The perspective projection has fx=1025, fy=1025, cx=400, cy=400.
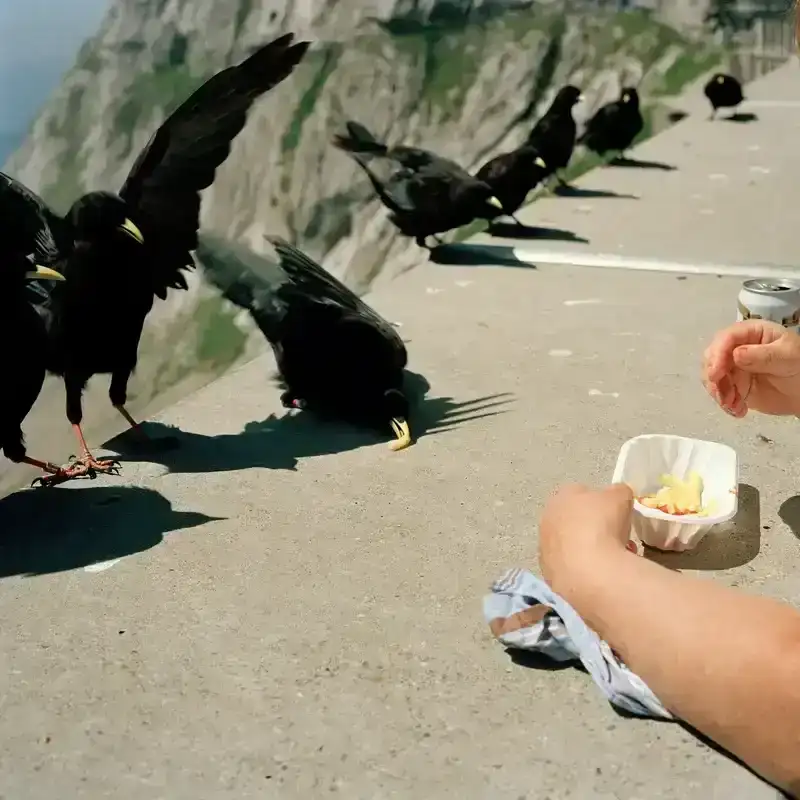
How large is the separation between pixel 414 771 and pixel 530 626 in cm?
29

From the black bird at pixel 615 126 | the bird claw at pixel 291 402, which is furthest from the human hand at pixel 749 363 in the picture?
the black bird at pixel 615 126

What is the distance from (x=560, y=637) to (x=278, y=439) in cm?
106

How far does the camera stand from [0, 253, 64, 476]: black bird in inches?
72.1

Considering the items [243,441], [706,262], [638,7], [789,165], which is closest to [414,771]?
[243,441]

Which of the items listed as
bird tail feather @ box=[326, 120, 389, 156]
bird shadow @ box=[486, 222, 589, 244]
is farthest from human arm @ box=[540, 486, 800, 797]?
bird shadow @ box=[486, 222, 589, 244]

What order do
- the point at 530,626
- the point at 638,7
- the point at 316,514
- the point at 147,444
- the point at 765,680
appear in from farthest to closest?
the point at 638,7 → the point at 147,444 → the point at 316,514 → the point at 530,626 → the point at 765,680

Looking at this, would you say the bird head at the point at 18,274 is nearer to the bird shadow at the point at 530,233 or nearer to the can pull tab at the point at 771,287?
the can pull tab at the point at 771,287

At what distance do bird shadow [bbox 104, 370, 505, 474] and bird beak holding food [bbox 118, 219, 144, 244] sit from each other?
1.50 feet

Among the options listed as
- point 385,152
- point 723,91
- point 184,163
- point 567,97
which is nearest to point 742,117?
point 723,91

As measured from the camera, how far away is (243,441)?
2.33 meters

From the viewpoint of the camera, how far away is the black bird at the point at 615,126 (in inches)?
212

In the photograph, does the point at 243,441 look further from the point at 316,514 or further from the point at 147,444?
the point at 316,514

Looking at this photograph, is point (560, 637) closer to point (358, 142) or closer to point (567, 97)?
point (358, 142)

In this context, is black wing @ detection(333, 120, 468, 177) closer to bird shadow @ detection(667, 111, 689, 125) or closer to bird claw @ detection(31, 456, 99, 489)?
bird claw @ detection(31, 456, 99, 489)
